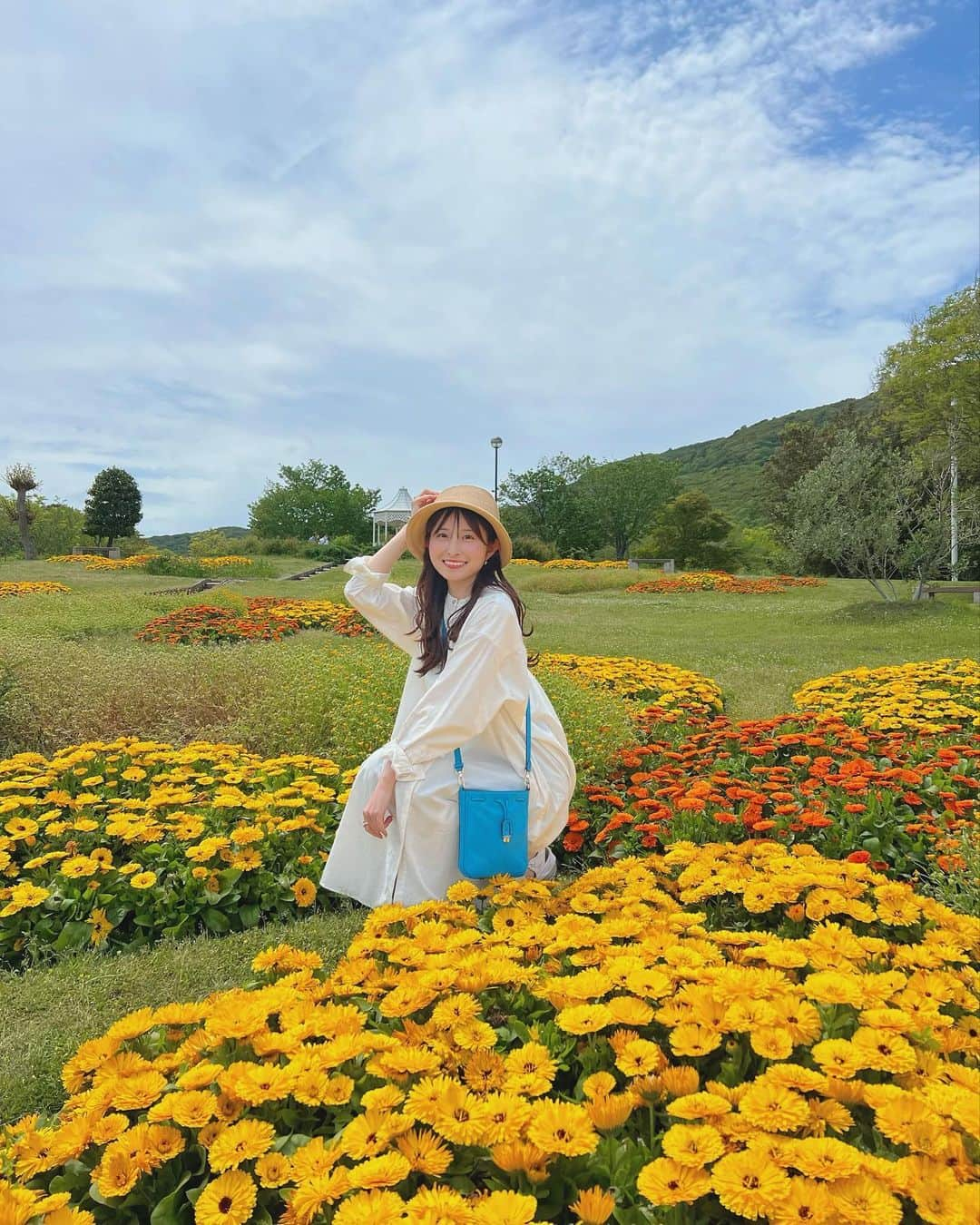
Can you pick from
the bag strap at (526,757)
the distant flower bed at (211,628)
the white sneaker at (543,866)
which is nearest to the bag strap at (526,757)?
the bag strap at (526,757)

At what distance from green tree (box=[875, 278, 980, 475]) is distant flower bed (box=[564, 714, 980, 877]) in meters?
22.6

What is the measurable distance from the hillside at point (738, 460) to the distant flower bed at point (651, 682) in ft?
174

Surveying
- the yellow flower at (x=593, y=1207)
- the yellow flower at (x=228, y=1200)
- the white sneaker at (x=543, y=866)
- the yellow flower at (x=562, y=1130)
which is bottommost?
the white sneaker at (x=543, y=866)

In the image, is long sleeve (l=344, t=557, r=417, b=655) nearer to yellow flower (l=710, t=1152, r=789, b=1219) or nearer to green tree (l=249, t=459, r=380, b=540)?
yellow flower (l=710, t=1152, r=789, b=1219)

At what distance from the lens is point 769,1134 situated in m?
1.16

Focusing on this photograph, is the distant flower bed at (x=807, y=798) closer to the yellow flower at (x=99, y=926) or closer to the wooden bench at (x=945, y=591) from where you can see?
the yellow flower at (x=99, y=926)

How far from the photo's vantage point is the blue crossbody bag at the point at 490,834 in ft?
8.00

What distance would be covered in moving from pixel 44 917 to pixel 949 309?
3044 cm

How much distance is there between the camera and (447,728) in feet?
7.74

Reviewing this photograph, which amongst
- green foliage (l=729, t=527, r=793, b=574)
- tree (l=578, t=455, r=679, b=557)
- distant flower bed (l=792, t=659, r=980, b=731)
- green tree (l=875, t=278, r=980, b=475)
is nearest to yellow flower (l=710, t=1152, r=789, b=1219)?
distant flower bed (l=792, t=659, r=980, b=731)

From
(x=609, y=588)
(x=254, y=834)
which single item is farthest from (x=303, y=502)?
(x=254, y=834)

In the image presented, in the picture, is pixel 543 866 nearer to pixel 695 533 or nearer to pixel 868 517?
pixel 868 517

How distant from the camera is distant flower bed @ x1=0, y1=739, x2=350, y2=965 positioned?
2.78m

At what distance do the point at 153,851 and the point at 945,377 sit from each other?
28678 mm
